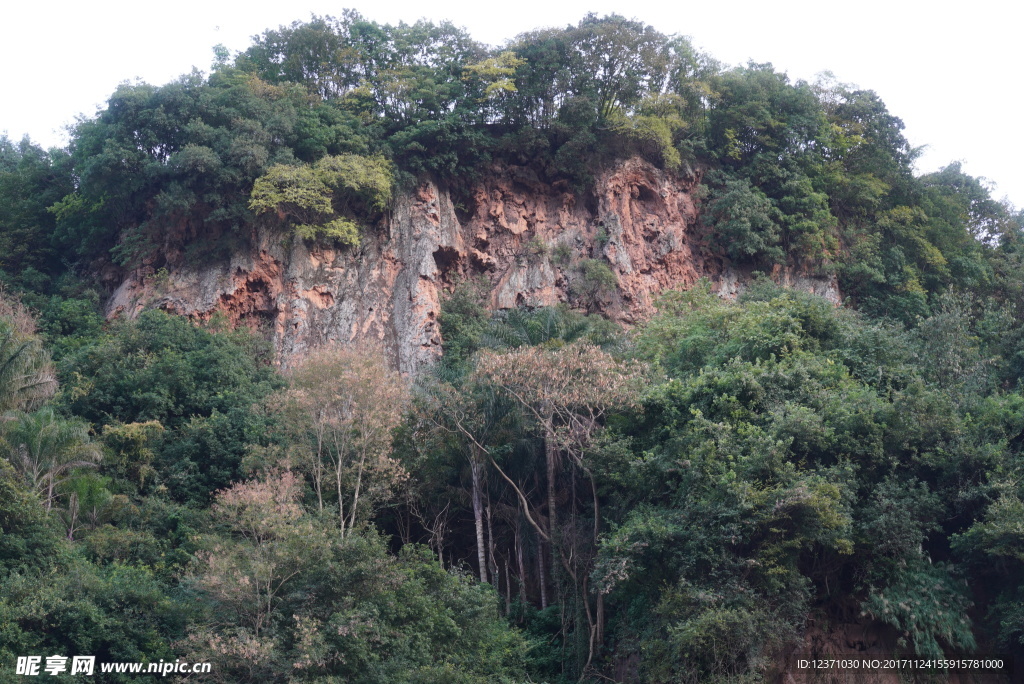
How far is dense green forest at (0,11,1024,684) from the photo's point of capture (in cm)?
1608

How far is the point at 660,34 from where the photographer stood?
29562 millimetres

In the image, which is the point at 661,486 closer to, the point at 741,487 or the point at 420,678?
the point at 741,487

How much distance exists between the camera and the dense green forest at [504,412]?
52.7 feet

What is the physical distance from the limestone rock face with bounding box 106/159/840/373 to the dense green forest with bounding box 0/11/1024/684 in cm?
65

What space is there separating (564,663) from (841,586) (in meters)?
5.20

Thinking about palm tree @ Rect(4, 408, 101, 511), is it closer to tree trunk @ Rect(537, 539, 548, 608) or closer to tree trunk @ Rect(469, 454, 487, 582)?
tree trunk @ Rect(469, 454, 487, 582)

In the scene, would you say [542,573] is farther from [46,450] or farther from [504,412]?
[46,450]

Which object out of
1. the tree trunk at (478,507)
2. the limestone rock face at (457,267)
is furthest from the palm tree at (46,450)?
Answer: the tree trunk at (478,507)
